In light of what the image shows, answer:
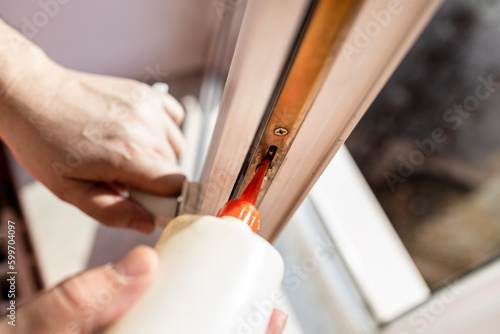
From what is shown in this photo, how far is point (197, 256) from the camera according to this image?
225 mm

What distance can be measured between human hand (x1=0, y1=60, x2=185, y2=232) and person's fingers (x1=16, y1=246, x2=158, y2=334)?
0.72ft

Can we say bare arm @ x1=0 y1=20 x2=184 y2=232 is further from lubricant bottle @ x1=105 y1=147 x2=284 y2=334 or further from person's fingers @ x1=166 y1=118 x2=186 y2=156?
lubricant bottle @ x1=105 y1=147 x2=284 y2=334

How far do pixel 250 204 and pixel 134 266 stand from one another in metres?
0.09

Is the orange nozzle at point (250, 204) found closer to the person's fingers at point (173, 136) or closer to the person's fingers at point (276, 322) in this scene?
the person's fingers at point (276, 322)

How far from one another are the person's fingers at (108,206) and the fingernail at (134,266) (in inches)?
10.1

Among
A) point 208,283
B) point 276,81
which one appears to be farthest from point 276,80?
point 208,283

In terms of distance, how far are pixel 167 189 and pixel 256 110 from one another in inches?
9.9

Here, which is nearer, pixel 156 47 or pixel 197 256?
pixel 197 256

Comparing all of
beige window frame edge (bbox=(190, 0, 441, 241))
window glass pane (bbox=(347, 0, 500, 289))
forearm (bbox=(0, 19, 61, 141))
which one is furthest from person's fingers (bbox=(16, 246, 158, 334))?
window glass pane (bbox=(347, 0, 500, 289))

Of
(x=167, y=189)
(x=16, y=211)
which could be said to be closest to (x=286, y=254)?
(x=167, y=189)

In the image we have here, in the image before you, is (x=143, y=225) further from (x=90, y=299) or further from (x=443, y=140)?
(x=443, y=140)

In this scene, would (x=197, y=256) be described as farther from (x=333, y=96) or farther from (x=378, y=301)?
(x=378, y=301)

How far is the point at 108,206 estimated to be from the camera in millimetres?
514

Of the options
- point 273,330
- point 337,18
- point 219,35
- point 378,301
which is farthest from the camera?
point 219,35
